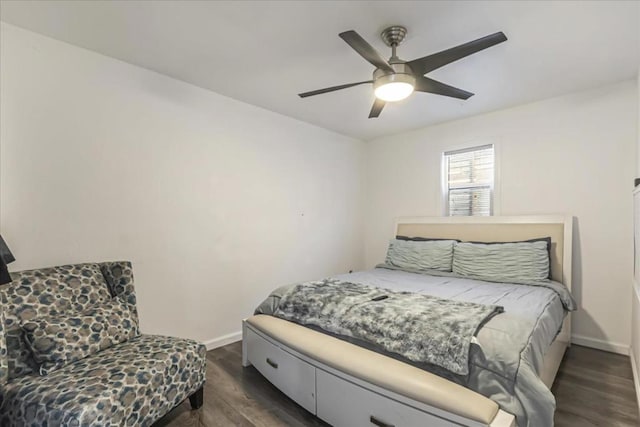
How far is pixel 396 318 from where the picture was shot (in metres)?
1.84

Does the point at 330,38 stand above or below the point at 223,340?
above

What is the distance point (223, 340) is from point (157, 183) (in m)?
1.66

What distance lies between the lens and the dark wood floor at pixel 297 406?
1955 mm

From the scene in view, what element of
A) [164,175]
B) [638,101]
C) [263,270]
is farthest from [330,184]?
[638,101]

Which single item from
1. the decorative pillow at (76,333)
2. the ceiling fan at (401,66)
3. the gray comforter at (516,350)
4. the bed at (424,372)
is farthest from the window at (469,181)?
the decorative pillow at (76,333)

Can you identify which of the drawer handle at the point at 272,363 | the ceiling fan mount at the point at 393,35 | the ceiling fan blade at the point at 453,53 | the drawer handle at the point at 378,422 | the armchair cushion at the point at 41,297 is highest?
the ceiling fan mount at the point at 393,35

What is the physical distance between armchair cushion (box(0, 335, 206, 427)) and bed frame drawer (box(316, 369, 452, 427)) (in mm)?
829

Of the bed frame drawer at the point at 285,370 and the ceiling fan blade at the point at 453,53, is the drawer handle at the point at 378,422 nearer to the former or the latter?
the bed frame drawer at the point at 285,370

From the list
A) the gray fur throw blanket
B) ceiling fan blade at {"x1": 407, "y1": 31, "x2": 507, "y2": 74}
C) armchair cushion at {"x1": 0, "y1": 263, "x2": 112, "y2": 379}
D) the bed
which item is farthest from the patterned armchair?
ceiling fan blade at {"x1": 407, "y1": 31, "x2": 507, "y2": 74}

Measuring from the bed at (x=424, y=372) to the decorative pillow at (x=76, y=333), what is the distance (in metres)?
0.94

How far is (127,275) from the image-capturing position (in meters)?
2.26

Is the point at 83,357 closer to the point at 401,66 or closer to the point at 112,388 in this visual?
the point at 112,388

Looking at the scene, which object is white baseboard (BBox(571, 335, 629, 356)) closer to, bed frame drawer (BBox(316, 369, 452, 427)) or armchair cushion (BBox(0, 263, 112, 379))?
bed frame drawer (BBox(316, 369, 452, 427))

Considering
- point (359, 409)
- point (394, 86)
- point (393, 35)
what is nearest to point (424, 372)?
point (359, 409)
